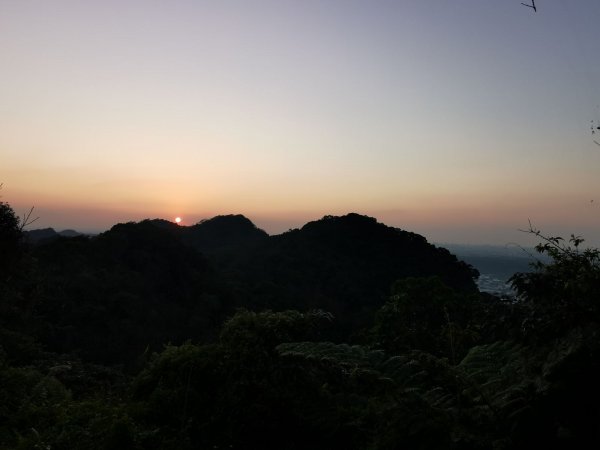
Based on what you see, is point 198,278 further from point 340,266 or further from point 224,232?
point 224,232

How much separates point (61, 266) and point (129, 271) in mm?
7924


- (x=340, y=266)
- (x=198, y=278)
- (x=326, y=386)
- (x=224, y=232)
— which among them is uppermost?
(x=224, y=232)

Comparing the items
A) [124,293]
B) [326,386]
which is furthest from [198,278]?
[326,386]

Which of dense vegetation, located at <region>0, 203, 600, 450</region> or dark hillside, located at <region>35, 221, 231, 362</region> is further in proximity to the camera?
dark hillside, located at <region>35, 221, 231, 362</region>

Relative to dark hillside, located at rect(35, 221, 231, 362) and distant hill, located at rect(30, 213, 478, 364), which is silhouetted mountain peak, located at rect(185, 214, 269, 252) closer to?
distant hill, located at rect(30, 213, 478, 364)

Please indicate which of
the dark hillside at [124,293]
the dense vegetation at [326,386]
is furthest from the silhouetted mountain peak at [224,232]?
the dense vegetation at [326,386]

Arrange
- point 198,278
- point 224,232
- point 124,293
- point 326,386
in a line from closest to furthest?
point 326,386 < point 124,293 < point 198,278 < point 224,232

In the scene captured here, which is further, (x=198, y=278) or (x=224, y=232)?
(x=224, y=232)

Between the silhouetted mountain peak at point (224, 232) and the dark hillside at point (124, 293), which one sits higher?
the silhouetted mountain peak at point (224, 232)

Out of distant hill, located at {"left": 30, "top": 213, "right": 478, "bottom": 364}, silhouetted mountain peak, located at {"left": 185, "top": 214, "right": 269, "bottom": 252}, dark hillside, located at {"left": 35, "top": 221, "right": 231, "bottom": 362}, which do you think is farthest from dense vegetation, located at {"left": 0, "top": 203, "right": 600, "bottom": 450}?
silhouetted mountain peak, located at {"left": 185, "top": 214, "right": 269, "bottom": 252}

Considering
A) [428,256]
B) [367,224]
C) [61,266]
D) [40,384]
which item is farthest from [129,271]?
[367,224]

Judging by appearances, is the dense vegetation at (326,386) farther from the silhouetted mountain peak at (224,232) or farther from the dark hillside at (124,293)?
the silhouetted mountain peak at (224,232)

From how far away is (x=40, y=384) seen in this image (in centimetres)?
→ 722

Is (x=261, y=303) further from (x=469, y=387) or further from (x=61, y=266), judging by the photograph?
(x=469, y=387)
